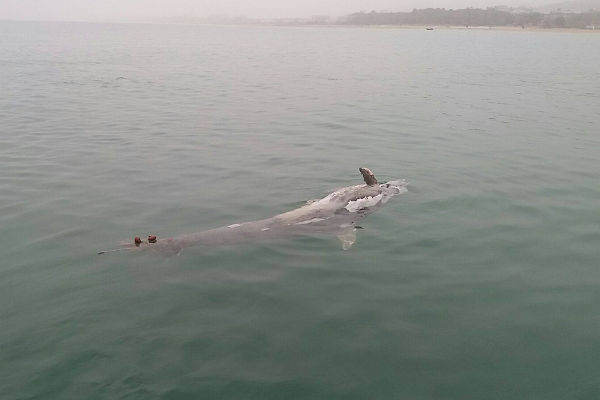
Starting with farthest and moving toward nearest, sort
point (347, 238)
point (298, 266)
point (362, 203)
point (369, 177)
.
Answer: point (369, 177), point (362, 203), point (347, 238), point (298, 266)

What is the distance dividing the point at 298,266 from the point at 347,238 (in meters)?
1.77

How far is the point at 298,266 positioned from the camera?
10.9 meters

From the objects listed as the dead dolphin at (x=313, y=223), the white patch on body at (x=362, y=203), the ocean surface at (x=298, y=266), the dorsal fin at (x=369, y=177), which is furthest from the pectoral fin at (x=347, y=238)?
the dorsal fin at (x=369, y=177)

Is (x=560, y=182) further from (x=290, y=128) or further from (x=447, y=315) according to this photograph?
(x=290, y=128)

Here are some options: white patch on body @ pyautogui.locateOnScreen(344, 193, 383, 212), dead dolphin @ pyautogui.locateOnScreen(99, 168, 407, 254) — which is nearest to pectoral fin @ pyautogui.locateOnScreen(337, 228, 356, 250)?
dead dolphin @ pyautogui.locateOnScreen(99, 168, 407, 254)

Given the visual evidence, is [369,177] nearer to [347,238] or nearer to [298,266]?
[347,238]

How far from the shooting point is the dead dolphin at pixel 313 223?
11609 mm

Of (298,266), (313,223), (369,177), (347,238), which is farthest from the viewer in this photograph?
(369,177)

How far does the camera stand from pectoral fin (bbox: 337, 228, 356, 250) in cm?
1190

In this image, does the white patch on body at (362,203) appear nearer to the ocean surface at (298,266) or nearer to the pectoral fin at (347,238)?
the ocean surface at (298,266)

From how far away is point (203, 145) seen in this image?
2105 centimetres

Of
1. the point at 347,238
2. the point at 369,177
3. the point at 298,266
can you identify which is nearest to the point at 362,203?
the point at 369,177

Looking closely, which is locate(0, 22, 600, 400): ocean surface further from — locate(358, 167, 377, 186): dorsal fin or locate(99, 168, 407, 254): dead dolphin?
locate(358, 167, 377, 186): dorsal fin

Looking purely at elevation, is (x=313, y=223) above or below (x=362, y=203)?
below
